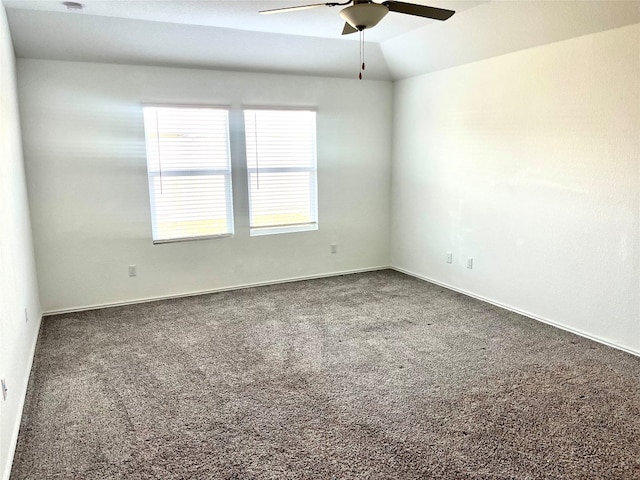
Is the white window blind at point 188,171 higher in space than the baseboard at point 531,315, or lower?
higher

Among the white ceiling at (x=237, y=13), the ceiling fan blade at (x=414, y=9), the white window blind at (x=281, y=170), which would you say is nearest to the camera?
the ceiling fan blade at (x=414, y=9)

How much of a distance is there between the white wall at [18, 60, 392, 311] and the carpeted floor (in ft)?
1.79

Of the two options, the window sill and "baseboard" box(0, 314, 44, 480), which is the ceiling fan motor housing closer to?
"baseboard" box(0, 314, 44, 480)

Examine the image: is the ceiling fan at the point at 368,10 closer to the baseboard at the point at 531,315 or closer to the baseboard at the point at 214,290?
the baseboard at the point at 531,315

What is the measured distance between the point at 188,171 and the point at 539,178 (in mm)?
3351

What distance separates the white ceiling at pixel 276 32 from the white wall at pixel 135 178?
220 mm

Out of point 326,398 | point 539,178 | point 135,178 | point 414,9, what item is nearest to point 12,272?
point 135,178

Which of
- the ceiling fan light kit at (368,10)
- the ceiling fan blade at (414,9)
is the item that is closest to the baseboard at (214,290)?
the ceiling fan light kit at (368,10)

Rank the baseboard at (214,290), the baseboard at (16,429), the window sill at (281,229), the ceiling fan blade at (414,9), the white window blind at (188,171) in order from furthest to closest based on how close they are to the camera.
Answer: the window sill at (281,229) → the white window blind at (188,171) → the baseboard at (214,290) → the ceiling fan blade at (414,9) → the baseboard at (16,429)

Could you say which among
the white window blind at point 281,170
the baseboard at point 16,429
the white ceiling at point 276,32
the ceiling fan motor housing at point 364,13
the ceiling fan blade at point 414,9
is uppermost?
the white ceiling at point 276,32

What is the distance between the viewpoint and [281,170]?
17.2 feet

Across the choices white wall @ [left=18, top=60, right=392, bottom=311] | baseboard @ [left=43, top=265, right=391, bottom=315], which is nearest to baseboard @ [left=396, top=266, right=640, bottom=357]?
baseboard @ [left=43, top=265, right=391, bottom=315]

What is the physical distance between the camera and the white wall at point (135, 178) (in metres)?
4.25

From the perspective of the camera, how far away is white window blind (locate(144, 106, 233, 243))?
15.3 ft
